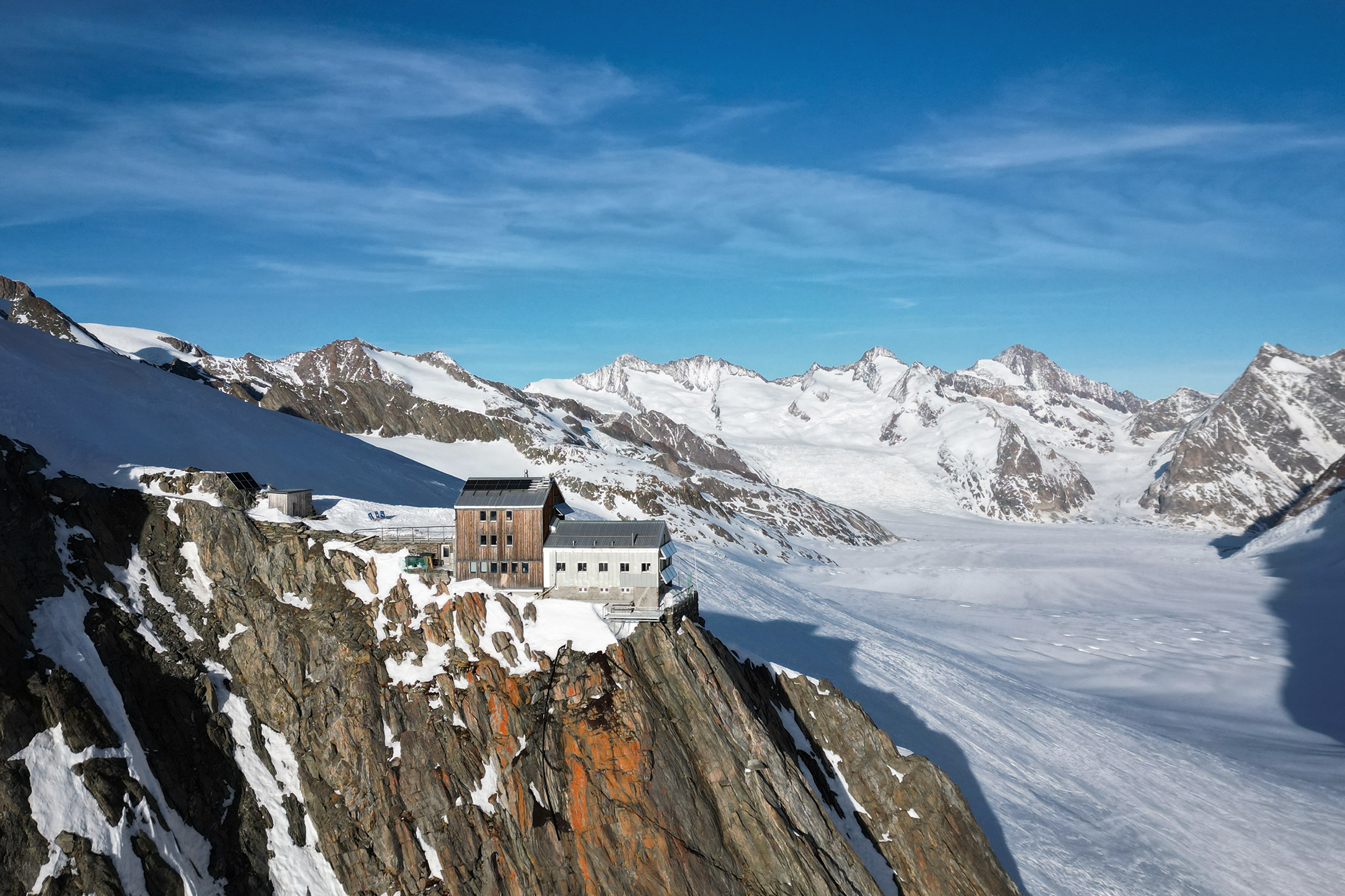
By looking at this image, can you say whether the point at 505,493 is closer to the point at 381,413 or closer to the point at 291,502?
the point at 291,502

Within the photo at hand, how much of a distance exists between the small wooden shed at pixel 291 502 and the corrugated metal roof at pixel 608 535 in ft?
53.7

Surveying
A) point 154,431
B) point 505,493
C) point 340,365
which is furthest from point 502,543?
point 340,365

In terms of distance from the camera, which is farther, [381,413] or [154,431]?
[381,413]

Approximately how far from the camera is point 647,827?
27.5 m

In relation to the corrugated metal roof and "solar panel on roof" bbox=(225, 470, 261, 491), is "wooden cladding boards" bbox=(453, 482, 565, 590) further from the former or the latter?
"solar panel on roof" bbox=(225, 470, 261, 491)

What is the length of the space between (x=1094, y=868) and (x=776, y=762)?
21240 mm

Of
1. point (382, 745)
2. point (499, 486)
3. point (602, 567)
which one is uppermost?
point (499, 486)

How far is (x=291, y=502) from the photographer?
4091 cm

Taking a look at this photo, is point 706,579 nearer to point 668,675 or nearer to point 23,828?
point 668,675

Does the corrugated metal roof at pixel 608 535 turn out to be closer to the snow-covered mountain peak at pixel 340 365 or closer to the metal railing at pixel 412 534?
the metal railing at pixel 412 534

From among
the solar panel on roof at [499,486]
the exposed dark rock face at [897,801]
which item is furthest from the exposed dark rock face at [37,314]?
the exposed dark rock face at [897,801]

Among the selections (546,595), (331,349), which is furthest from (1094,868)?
(331,349)

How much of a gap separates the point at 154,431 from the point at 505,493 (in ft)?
118

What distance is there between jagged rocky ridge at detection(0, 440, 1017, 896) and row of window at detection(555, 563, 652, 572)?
7.84 feet
